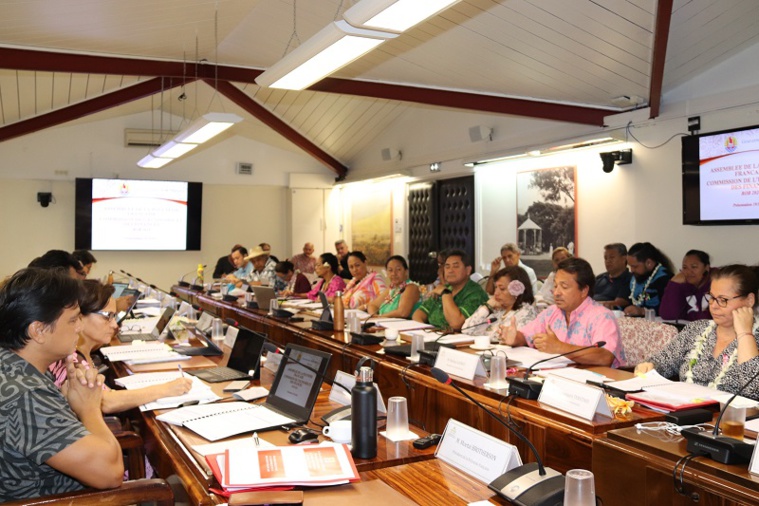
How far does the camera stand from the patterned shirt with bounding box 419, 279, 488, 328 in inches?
170

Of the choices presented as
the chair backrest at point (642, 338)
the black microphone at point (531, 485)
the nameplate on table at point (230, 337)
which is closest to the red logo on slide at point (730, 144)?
the chair backrest at point (642, 338)

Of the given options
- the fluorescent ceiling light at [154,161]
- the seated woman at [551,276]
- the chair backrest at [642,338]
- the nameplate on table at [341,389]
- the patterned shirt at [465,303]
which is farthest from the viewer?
the fluorescent ceiling light at [154,161]

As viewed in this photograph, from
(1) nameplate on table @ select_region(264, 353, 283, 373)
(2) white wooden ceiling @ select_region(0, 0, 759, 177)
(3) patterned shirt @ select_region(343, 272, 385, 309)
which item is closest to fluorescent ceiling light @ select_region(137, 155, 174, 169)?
(2) white wooden ceiling @ select_region(0, 0, 759, 177)

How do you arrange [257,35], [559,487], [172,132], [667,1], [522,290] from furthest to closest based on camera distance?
1. [172,132]
2. [257,35]
3. [667,1]
4. [522,290]
5. [559,487]

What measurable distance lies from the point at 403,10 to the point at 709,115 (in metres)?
3.56

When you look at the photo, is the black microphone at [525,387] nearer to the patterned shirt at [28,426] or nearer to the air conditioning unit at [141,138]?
the patterned shirt at [28,426]

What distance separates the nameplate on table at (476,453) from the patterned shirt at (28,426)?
903 mm

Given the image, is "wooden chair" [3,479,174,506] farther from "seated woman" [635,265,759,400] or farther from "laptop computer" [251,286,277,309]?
"laptop computer" [251,286,277,309]

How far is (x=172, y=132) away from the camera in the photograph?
11.0 metres

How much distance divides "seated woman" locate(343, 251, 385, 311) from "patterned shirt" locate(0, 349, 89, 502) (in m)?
4.22

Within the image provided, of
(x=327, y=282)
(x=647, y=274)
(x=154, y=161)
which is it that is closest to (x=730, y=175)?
(x=647, y=274)

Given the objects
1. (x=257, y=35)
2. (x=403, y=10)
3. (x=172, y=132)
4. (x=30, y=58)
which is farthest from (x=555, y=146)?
(x=172, y=132)

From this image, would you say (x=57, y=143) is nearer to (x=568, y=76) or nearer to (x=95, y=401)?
(x=568, y=76)

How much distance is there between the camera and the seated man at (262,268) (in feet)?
26.8
